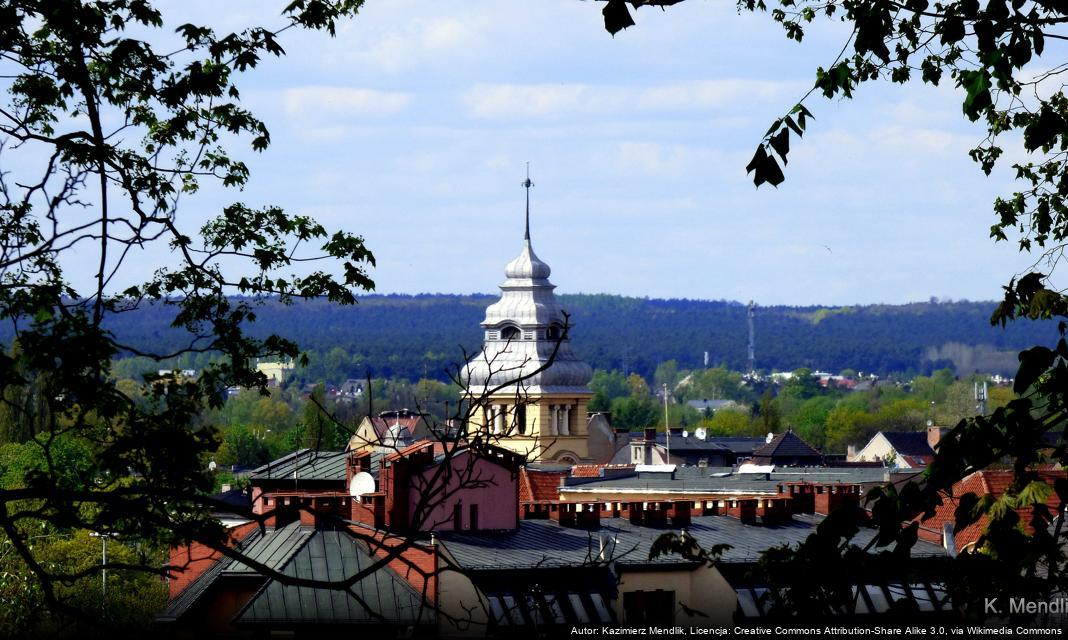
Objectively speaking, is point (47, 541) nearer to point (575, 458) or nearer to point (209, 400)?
point (209, 400)

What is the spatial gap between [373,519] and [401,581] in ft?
18.8

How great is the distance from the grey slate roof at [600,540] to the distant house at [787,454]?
66004mm

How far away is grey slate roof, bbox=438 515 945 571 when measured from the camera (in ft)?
110

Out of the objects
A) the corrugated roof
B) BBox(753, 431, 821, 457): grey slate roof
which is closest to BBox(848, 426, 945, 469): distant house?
BBox(753, 431, 821, 457): grey slate roof

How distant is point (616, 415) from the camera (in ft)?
632

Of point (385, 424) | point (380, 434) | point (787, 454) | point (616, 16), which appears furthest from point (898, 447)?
point (616, 16)

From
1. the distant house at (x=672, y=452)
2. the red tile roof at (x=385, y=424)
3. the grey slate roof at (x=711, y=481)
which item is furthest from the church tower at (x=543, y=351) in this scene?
the grey slate roof at (x=711, y=481)

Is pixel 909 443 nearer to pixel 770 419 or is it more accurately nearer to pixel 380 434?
pixel 770 419

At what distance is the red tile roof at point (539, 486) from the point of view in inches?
2256

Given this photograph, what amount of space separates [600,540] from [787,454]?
80057 millimetres

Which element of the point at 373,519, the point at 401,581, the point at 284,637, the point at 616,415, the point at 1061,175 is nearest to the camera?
the point at 1061,175

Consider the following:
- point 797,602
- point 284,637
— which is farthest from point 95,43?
point 284,637

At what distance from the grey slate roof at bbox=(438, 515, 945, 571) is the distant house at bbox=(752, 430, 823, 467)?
66004mm

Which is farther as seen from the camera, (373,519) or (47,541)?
(47,541)
